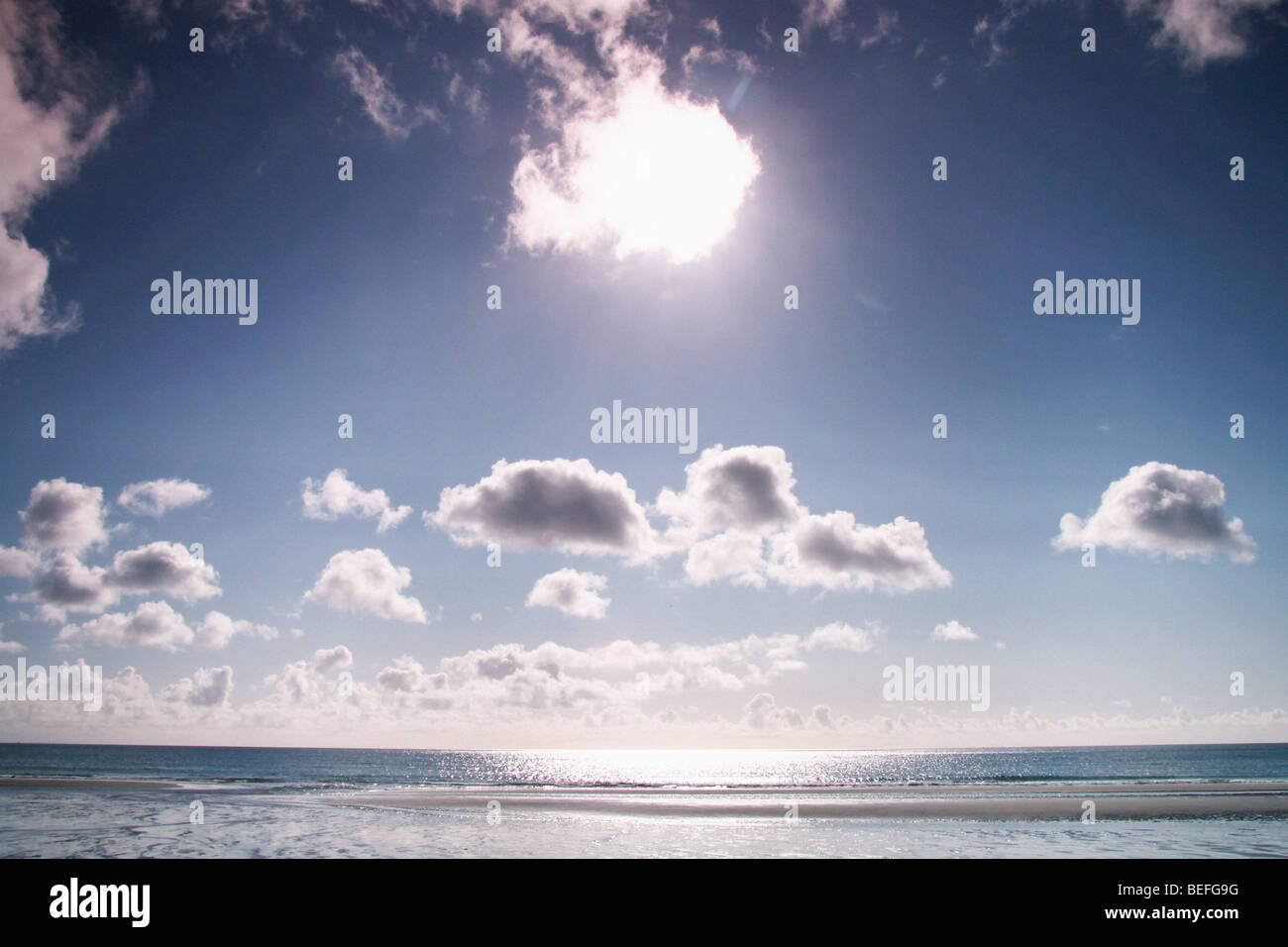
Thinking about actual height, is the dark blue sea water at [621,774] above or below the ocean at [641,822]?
below

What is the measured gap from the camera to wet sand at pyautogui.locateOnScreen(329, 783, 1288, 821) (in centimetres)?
3378

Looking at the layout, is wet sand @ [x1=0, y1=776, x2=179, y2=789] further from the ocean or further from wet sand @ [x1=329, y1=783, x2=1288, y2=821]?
wet sand @ [x1=329, y1=783, x2=1288, y2=821]

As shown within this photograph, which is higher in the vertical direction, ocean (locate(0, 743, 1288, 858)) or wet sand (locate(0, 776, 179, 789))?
ocean (locate(0, 743, 1288, 858))

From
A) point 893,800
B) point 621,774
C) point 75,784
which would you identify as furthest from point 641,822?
point 621,774

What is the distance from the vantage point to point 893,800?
1585 inches

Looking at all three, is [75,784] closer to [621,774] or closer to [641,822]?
[641,822]

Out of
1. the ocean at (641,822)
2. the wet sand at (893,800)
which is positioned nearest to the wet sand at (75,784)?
the ocean at (641,822)

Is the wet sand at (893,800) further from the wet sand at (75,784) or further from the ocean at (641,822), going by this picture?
the wet sand at (75,784)

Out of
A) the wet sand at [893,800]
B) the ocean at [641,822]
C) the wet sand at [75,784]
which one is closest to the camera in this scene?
the ocean at [641,822]

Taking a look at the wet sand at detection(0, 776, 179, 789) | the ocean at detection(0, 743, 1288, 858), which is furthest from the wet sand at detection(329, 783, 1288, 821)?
the wet sand at detection(0, 776, 179, 789)

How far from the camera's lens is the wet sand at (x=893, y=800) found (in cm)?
3378
